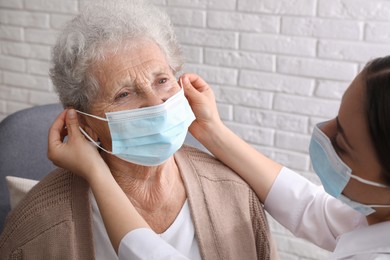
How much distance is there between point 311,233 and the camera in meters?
1.34

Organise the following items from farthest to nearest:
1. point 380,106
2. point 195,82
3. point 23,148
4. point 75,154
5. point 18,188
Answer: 1. point 23,148
2. point 18,188
3. point 195,82
4. point 75,154
5. point 380,106

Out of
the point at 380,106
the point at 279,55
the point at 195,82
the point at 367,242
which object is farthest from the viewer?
the point at 279,55

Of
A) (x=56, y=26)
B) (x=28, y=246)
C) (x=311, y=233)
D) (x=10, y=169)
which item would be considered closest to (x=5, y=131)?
(x=10, y=169)

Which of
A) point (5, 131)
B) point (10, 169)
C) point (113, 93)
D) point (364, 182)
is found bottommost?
point (10, 169)

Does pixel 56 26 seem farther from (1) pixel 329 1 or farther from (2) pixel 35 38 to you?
(1) pixel 329 1

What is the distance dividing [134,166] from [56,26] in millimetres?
1576

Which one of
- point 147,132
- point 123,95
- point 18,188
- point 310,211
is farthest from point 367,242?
point 18,188

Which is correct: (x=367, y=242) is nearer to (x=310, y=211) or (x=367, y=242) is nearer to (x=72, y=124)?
(x=310, y=211)

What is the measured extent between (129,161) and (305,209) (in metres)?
0.50

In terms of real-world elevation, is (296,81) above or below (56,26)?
below

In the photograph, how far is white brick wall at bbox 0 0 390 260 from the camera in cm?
212

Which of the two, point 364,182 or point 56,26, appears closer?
point 364,182

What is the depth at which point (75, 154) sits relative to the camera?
116 cm

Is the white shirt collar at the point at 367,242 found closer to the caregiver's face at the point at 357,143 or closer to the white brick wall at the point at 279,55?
the caregiver's face at the point at 357,143
